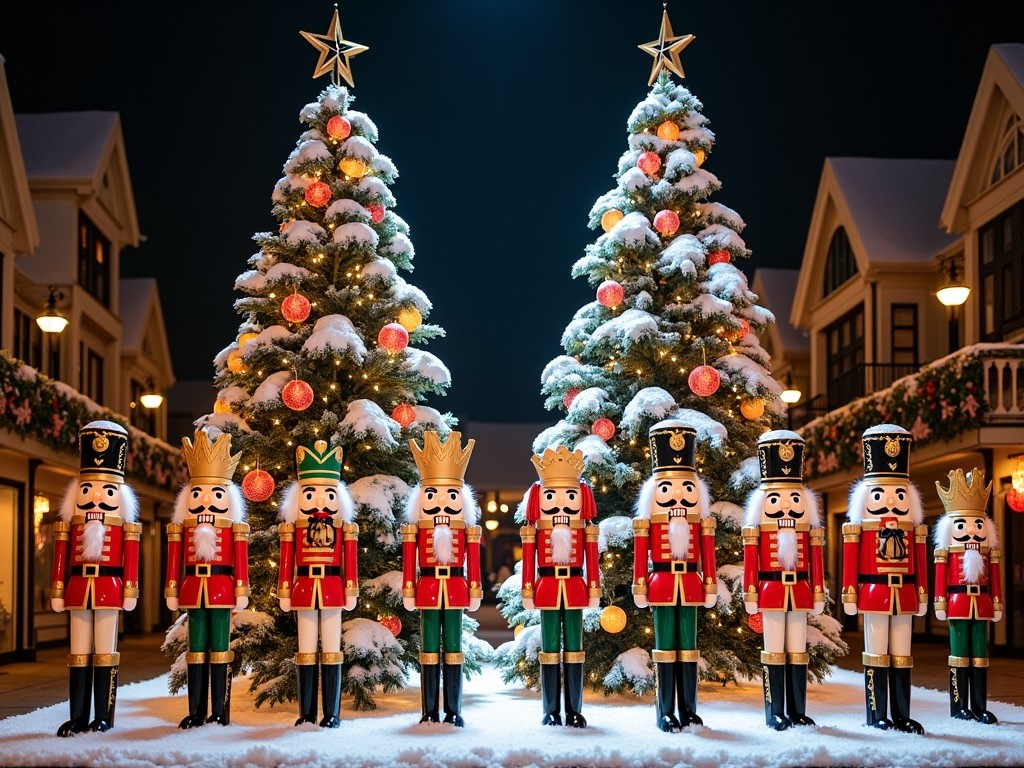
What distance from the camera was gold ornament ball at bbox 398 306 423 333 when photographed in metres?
12.7

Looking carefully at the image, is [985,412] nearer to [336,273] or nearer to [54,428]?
[336,273]

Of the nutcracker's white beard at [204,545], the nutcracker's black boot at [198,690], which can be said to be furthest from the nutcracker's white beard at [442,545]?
the nutcracker's black boot at [198,690]

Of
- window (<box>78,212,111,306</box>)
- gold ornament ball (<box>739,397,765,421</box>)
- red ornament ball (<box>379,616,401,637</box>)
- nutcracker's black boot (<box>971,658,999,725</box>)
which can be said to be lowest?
nutcracker's black boot (<box>971,658,999,725</box>)

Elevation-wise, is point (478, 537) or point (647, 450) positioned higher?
point (647, 450)

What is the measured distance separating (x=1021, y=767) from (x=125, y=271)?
32230 mm

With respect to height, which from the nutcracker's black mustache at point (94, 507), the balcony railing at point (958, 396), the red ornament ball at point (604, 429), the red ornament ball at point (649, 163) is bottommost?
the nutcracker's black mustache at point (94, 507)

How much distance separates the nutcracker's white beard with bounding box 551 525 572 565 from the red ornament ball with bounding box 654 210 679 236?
478 centimetres

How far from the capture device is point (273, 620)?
38.8ft

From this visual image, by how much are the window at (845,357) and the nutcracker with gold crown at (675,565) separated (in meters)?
16.8

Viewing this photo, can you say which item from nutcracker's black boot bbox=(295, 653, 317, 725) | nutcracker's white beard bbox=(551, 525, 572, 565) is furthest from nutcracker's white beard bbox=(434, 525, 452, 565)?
nutcracker's black boot bbox=(295, 653, 317, 725)

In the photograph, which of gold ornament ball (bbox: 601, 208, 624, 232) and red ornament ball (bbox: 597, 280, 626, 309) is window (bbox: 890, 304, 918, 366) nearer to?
gold ornament ball (bbox: 601, 208, 624, 232)

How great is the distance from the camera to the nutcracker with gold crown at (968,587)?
983 cm

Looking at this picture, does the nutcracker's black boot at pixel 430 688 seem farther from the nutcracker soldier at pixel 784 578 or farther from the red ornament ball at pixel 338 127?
the red ornament ball at pixel 338 127

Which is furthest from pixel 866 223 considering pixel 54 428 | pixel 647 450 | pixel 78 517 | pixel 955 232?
pixel 78 517
